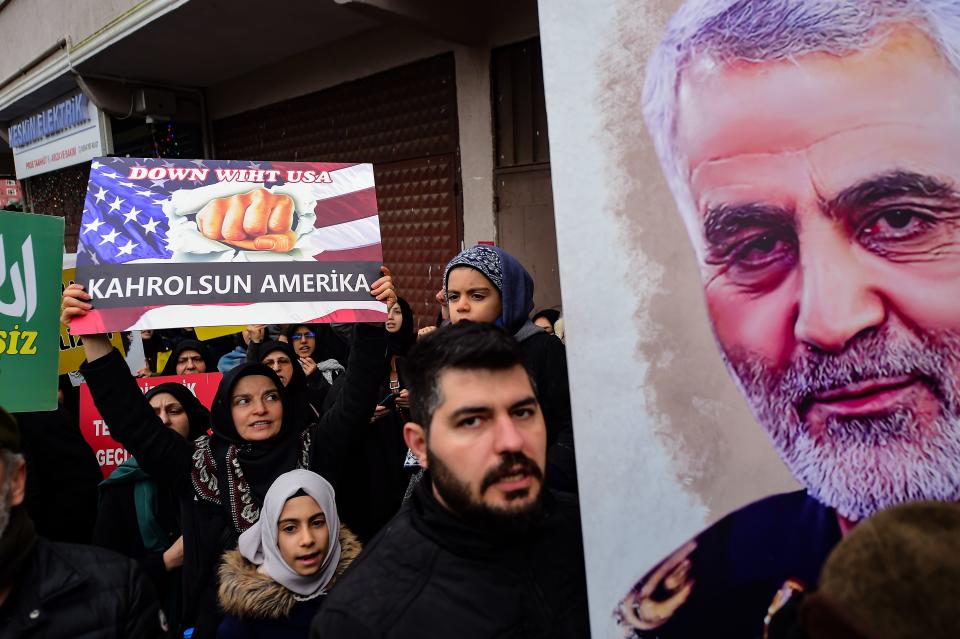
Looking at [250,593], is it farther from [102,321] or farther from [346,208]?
[346,208]

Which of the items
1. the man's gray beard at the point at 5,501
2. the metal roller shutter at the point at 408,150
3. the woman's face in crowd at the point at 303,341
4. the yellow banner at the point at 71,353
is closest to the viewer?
the man's gray beard at the point at 5,501

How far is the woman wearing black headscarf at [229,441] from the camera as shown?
6.99ft

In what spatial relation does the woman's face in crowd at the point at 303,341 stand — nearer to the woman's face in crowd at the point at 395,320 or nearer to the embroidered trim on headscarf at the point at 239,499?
the woman's face in crowd at the point at 395,320

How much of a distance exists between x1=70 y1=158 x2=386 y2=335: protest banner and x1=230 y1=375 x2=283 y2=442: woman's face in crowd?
52 centimetres

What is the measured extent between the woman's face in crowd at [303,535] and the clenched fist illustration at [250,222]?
0.80 metres

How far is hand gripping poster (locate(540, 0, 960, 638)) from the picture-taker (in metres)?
0.99

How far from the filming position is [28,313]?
6.89 feet

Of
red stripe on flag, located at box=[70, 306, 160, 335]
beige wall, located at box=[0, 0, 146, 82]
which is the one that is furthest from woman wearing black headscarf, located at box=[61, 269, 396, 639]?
beige wall, located at box=[0, 0, 146, 82]

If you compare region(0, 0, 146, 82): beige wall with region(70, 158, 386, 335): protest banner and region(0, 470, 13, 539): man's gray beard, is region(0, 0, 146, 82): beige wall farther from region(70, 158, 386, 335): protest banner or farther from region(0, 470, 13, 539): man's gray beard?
region(0, 470, 13, 539): man's gray beard

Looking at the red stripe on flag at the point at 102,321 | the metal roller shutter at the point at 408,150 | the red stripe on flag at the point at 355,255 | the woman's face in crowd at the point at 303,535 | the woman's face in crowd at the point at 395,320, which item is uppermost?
the metal roller shutter at the point at 408,150

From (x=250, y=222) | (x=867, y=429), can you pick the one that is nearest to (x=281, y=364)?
(x=250, y=222)

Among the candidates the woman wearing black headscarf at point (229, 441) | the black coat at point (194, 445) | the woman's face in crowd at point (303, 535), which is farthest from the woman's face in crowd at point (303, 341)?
the woman's face in crowd at point (303, 535)

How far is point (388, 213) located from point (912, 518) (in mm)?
6516

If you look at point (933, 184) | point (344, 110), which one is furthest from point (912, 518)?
point (344, 110)
